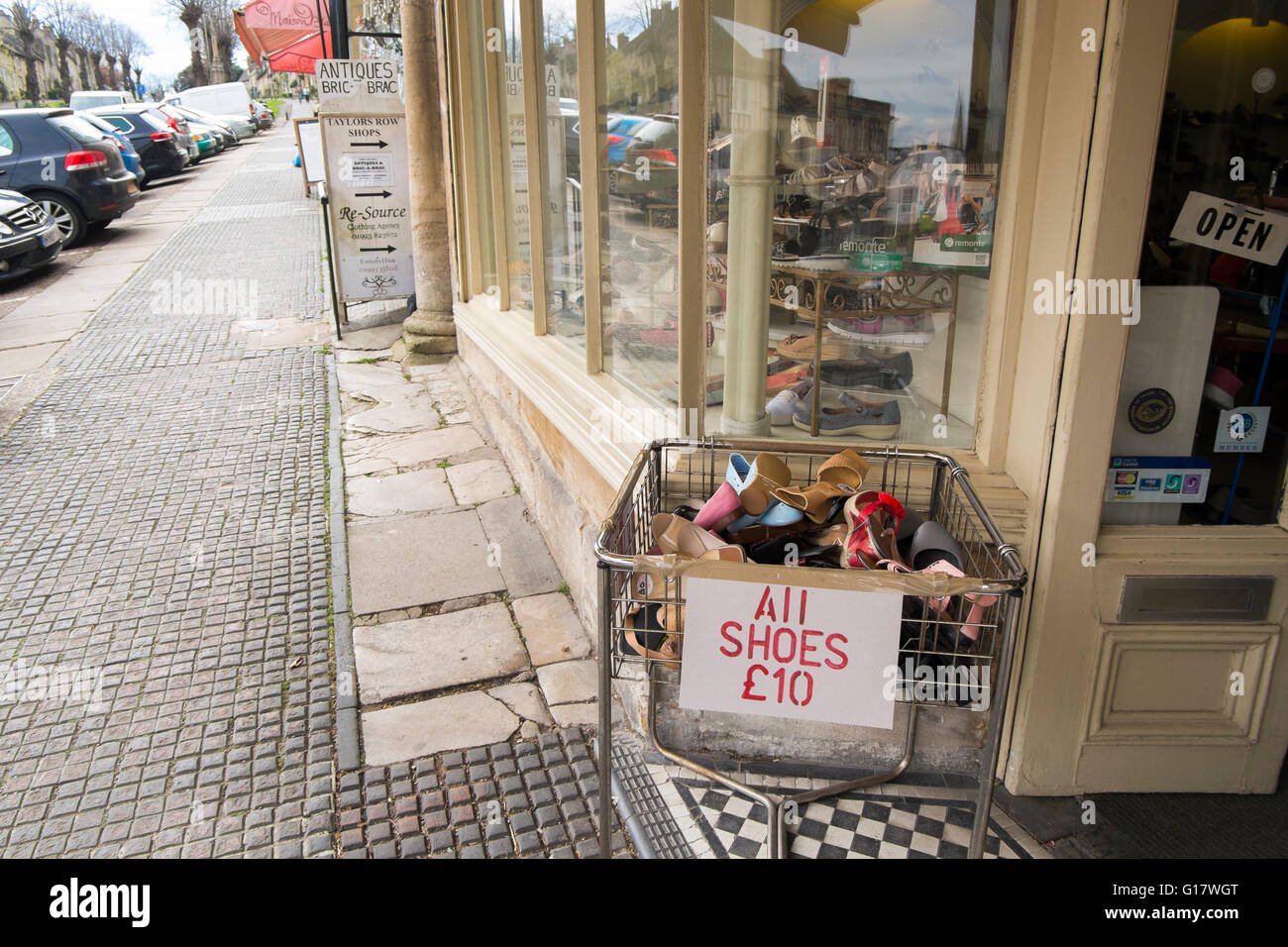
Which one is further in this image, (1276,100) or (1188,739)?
(1188,739)

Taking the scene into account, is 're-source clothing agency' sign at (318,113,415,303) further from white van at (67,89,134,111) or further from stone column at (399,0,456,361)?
white van at (67,89,134,111)

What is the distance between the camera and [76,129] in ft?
44.2

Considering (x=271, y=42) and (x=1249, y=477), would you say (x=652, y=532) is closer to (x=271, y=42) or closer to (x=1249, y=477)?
(x=1249, y=477)

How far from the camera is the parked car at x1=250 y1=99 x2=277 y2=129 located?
4456 centimetres

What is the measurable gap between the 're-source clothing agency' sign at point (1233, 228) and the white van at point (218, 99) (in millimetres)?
41055

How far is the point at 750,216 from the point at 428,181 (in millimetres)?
5747

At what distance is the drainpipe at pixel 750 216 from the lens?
9.45 ft

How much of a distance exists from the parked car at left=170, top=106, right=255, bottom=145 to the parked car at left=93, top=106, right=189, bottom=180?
731 cm

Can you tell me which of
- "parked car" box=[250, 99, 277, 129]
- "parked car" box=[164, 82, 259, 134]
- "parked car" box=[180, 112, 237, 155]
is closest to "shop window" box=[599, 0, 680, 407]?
"parked car" box=[180, 112, 237, 155]

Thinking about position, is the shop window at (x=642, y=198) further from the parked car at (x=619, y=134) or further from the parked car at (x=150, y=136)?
the parked car at (x=150, y=136)

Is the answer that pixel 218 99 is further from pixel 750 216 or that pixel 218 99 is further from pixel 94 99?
pixel 750 216

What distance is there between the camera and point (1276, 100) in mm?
2412

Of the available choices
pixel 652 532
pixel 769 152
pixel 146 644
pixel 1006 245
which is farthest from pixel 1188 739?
pixel 146 644

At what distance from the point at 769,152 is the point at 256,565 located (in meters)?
3.17
